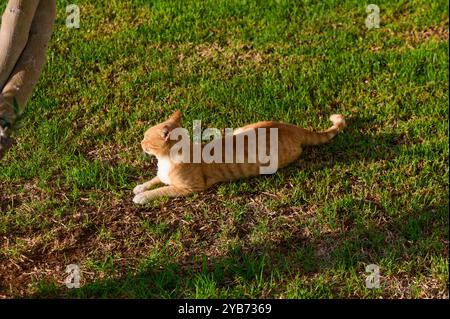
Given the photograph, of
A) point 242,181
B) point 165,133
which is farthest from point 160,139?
point 242,181

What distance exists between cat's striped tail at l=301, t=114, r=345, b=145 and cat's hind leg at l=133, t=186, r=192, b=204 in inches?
35.1

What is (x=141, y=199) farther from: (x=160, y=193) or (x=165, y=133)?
(x=165, y=133)

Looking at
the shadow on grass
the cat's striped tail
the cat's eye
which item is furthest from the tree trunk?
the cat's striped tail

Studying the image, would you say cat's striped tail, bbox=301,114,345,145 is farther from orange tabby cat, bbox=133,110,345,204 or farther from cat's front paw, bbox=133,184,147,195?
cat's front paw, bbox=133,184,147,195

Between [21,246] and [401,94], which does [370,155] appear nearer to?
[401,94]

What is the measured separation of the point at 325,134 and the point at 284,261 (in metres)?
1.17

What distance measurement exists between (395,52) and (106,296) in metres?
3.19

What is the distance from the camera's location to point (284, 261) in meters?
3.71

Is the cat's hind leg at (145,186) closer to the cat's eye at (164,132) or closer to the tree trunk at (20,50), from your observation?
the cat's eye at (164,132)

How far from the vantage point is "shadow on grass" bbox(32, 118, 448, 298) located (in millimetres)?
3553

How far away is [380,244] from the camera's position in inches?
148
